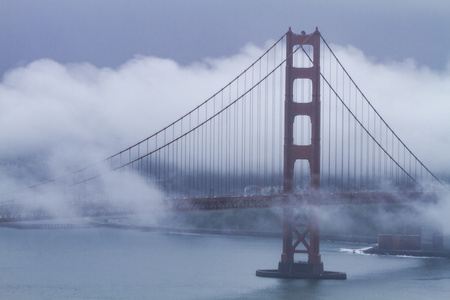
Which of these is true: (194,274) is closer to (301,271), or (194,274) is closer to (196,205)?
(301,271)

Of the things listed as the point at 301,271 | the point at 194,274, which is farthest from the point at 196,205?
the point at 194,274

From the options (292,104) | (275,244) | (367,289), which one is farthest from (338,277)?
(275,244)

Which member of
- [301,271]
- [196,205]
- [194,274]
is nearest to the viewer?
[196,205]

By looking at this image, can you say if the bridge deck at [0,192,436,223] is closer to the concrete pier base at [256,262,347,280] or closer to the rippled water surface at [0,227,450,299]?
the concrete pier base at [256,262,347,280]

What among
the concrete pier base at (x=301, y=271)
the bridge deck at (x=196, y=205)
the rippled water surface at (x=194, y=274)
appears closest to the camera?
the bridge deck at (x=196, y=205)

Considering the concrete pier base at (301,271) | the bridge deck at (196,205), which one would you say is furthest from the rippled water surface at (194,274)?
the bridge deck at (196,205)

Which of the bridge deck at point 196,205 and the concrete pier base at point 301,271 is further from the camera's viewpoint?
the concrete pier base at point 301,271

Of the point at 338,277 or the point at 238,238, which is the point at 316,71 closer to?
the point at 338,277

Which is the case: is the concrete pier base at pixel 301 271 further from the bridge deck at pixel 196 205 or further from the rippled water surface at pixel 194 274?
the bridge deck at pixel 196 205

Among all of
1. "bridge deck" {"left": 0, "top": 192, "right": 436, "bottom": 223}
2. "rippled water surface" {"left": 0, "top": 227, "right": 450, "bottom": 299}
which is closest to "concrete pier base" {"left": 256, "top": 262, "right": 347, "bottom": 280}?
"rippled water surface" {"left": 0, "top": 227, "right": 450, "bottom": 299}
